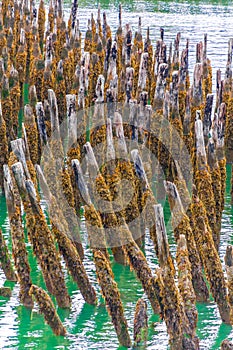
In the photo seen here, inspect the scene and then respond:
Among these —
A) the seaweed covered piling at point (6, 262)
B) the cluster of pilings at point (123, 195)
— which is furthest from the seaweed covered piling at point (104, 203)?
the seaweed covered piling at point (6, 262)

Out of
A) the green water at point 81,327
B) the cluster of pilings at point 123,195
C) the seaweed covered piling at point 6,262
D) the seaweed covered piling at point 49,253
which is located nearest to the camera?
the cluster of pilings at point 123,195

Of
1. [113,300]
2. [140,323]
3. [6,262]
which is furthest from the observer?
[6,262]

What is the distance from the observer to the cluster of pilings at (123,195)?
31.2 feet

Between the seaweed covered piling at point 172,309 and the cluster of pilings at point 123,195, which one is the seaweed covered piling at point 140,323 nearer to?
the cluster of pilings at point 123,195

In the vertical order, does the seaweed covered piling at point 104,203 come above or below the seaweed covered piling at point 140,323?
above

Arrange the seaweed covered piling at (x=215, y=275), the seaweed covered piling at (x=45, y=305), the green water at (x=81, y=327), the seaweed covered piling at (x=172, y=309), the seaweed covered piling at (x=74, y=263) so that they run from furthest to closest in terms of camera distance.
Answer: the seaweed covered piling at (x=74, y=263) → the seaweed covered piling at (x=215, y=275) → the green water at (x=81, y=327) → the seaweed covered piling at (x=45, y=305) → the seaweed covered piling at (x=172, y=309)

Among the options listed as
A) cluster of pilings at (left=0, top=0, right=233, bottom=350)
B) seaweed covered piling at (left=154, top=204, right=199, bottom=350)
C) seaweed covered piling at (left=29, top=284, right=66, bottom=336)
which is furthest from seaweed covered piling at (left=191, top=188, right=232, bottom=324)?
seaweed covered piling at (left=29, top=284, right=66, bottom=336)

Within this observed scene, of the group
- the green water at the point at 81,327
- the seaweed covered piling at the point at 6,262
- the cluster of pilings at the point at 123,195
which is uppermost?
the cluster of pilings at the point at 123,195

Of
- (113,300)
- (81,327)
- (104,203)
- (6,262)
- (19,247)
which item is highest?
(104,203)

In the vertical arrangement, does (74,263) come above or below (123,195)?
below

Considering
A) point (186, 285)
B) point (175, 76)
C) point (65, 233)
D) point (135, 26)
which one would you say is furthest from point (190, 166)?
point (135, 26)

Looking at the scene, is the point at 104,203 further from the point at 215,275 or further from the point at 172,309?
the point at 172,309

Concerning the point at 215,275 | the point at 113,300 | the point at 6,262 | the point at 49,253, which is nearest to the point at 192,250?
the point at 215,275

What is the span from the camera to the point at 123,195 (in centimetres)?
1188
